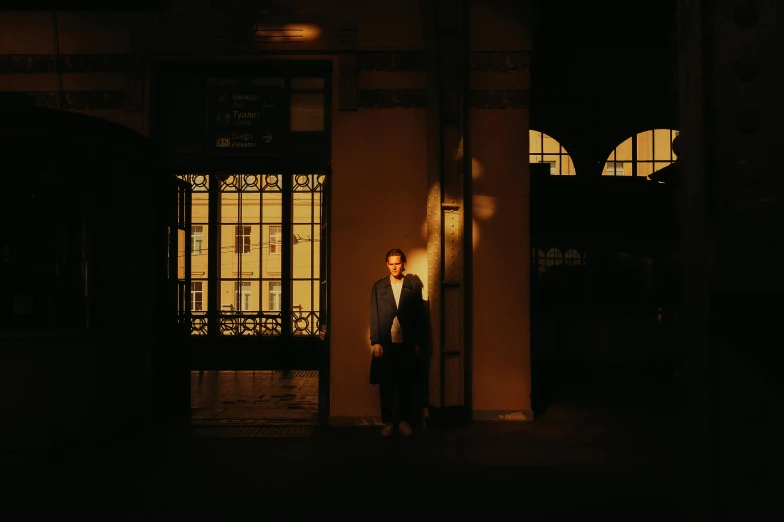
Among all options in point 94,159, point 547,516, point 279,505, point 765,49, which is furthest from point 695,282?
point 94,159

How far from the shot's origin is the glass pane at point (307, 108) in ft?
32.0

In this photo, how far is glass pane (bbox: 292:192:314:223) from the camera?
50.7 ft

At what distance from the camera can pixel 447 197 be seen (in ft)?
30.1

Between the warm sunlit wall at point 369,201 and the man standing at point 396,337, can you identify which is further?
the warm sunlit wall at point 369,201

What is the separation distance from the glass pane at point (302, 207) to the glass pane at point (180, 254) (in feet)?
16.6

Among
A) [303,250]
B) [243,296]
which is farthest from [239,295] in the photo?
[303,250]

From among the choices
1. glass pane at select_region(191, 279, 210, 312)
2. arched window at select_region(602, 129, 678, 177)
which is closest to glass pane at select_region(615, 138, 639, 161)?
arched window at select_region(602, 129, 678, 177)

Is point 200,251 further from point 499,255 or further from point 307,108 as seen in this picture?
point 499,255

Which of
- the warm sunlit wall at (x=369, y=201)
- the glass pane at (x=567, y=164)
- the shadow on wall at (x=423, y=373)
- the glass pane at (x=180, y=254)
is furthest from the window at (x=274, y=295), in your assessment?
the shadow on wall at (x=423, y=373)

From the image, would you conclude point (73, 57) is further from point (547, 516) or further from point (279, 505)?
point (547, 516)

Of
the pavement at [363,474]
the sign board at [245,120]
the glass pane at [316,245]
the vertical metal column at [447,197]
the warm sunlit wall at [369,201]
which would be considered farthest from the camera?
the glass pane at [316,245]

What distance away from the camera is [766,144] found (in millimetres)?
1291

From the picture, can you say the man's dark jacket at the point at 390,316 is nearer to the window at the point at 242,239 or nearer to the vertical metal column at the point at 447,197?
the vertical metal column at the point at 447,197

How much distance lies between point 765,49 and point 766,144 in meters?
0.16
